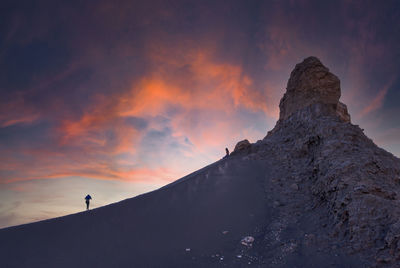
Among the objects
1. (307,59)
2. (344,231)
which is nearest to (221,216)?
(344,231)

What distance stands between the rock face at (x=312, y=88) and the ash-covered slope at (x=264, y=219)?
28.6 inches

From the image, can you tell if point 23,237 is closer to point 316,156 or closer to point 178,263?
point 178,263

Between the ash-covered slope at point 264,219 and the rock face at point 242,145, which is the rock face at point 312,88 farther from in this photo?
the rock face at point 242,145

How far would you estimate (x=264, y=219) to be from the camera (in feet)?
43.4

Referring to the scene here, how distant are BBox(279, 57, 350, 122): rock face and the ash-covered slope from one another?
73 centimetres

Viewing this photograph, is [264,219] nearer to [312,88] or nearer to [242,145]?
[242,145]

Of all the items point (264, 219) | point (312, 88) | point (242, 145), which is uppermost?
point (312, 88)

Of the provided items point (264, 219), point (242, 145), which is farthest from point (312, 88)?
A: point (264, 219)

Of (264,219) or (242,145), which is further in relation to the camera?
(242,145)

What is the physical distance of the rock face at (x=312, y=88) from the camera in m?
20.5

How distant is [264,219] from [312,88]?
1294 centimetres

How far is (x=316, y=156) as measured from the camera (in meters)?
15.7

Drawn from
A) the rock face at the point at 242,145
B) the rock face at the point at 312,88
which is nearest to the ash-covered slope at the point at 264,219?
the rock face at the point at 312,88

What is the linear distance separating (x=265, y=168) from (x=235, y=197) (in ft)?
13.5
